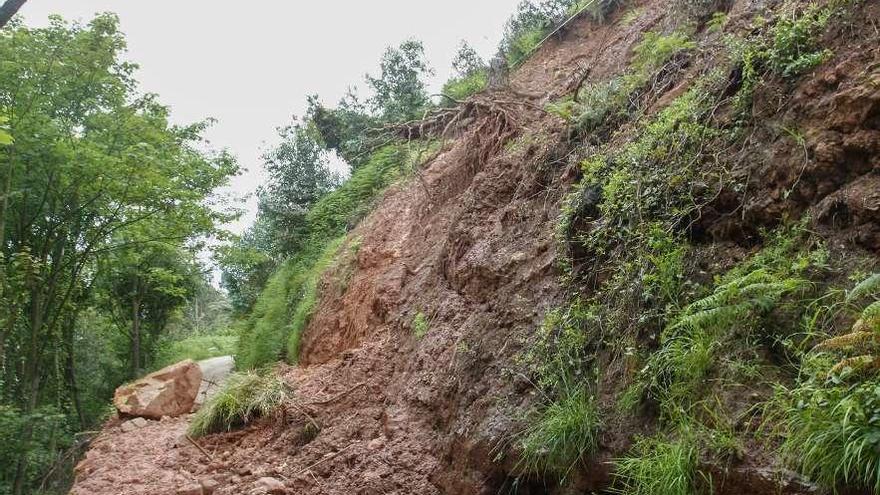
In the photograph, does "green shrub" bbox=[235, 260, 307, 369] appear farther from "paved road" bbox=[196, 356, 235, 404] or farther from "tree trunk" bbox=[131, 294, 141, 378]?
"tree trunk" bbox=[131, 294, 141, 378]

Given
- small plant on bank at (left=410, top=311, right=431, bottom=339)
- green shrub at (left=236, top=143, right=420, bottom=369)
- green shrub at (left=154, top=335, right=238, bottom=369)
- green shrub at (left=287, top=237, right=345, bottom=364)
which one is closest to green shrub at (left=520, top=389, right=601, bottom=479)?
small plant on bank at (left=410, top=311, right=431, bottom=339)

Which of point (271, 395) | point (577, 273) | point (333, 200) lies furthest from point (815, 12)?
point (333, 200)

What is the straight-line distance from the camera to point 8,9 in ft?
11.4

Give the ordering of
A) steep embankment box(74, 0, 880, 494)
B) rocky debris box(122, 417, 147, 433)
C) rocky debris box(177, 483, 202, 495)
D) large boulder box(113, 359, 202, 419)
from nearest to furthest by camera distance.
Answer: steep embankment box(74, 0, 880, 494) → rocky debris box(177, 483, 202, 495) → rocky debris box(122, 417, 147, 433) → large boulder box(113, 359, 202, 419)

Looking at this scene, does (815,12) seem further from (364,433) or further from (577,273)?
(364,433)

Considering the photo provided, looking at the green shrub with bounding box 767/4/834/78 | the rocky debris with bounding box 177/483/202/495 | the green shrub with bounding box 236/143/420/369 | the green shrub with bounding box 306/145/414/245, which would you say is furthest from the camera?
the green shrub with bounding box 306/145/414/245

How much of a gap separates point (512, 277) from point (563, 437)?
1.91m

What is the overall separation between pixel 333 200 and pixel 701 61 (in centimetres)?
1036

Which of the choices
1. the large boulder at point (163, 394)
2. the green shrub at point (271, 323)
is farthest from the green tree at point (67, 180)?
the green shrub at point (271, 323)

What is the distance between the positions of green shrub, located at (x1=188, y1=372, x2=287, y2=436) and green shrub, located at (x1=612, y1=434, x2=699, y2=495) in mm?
4957

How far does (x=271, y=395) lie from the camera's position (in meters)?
7.33

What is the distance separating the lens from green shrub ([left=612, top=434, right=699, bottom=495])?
2.58 m

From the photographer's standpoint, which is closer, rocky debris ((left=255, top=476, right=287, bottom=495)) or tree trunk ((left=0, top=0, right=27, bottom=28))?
tree trunk ((left=0, top=0, right=27, bottom=28))

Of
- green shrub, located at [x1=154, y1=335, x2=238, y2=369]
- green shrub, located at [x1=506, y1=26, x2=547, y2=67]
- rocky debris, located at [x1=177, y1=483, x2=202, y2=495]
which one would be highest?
green shrub, located at [x1=506, y1=26, x2=547, y2=67]
